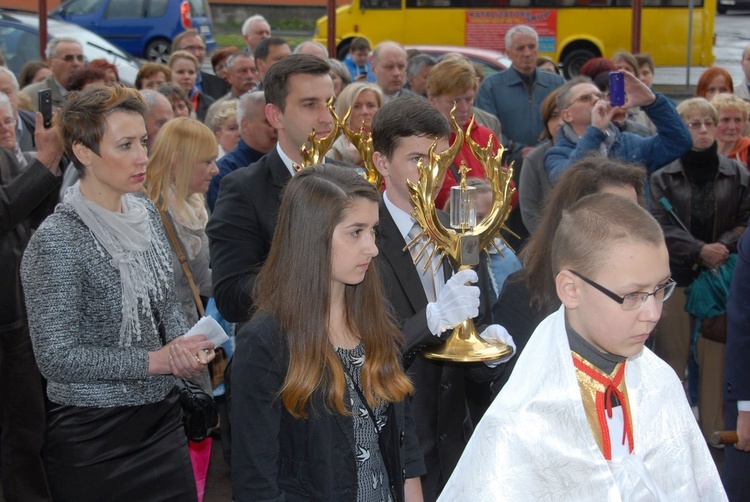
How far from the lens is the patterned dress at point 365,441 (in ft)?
9.48

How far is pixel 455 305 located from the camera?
3188 millimetres

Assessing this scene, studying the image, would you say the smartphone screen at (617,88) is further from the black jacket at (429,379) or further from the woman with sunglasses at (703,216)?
the black jacket at (429,379)

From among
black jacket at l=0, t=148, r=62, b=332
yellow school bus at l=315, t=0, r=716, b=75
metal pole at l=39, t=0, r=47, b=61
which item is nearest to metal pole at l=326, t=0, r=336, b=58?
metal pole at l=39, t=0, r=47, b=61

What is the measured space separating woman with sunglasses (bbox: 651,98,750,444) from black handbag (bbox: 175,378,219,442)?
3379mm

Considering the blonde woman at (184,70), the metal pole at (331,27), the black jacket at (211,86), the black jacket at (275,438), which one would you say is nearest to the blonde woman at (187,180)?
the black jacket at (275,438)

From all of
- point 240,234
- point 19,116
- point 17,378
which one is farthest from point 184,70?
point 240,234

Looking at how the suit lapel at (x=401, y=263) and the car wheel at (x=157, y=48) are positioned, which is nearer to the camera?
the suit lapel at (x=401, y=263)

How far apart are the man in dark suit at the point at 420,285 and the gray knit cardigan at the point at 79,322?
0.93 m

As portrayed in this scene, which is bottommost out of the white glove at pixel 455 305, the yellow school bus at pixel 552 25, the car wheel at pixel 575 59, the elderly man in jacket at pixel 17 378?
the elderly man in jacket at pixel 17 378

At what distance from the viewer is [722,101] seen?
23.5 feet

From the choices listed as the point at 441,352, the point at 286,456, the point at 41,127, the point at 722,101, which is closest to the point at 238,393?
the point at 286,456

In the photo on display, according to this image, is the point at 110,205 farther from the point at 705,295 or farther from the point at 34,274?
the point at 705,295

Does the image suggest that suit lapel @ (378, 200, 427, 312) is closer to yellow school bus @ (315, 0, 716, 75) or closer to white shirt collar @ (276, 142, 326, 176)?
white shirt collar @ (276, 142, 326, 176)

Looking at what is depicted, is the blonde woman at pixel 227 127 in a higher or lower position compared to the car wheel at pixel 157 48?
lower
